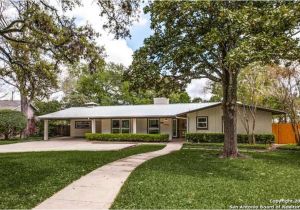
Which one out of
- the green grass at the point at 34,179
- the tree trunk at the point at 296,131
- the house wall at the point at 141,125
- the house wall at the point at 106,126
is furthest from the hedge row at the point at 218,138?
the green grass at the point at 34,179

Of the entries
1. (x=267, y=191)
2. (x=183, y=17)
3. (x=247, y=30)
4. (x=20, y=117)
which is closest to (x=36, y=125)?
(x=20, y=117)

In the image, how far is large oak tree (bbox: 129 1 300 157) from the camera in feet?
38.0

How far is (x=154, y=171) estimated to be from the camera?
36.4ft

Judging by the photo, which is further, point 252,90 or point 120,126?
point 120,126

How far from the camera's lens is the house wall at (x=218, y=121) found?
26812mm

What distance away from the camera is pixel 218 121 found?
2803cm

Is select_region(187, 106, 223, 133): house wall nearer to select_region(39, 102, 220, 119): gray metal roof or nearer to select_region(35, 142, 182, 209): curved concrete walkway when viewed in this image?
select_region(39, 102, 220, 119): gray metal roof

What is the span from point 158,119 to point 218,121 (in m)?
6.43

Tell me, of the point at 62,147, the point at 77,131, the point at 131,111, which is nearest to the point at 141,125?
the point at 131,111

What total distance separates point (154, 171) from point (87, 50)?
484 cm

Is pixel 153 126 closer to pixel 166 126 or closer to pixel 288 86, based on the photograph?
pixel 166 126

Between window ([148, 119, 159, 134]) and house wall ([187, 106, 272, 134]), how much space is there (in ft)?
14.7

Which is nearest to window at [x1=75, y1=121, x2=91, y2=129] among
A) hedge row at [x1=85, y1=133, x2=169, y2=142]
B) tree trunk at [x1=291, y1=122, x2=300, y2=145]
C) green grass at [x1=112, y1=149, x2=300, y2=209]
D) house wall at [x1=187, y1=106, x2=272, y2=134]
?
hedge row at [x1=85, y1=133, x2=169, y2=142]

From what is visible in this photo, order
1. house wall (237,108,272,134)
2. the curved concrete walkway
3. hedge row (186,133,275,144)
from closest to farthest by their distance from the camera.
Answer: the curved concrete walkway < hedge row (186,133,275,144) < house wall (237,108,272,134)
